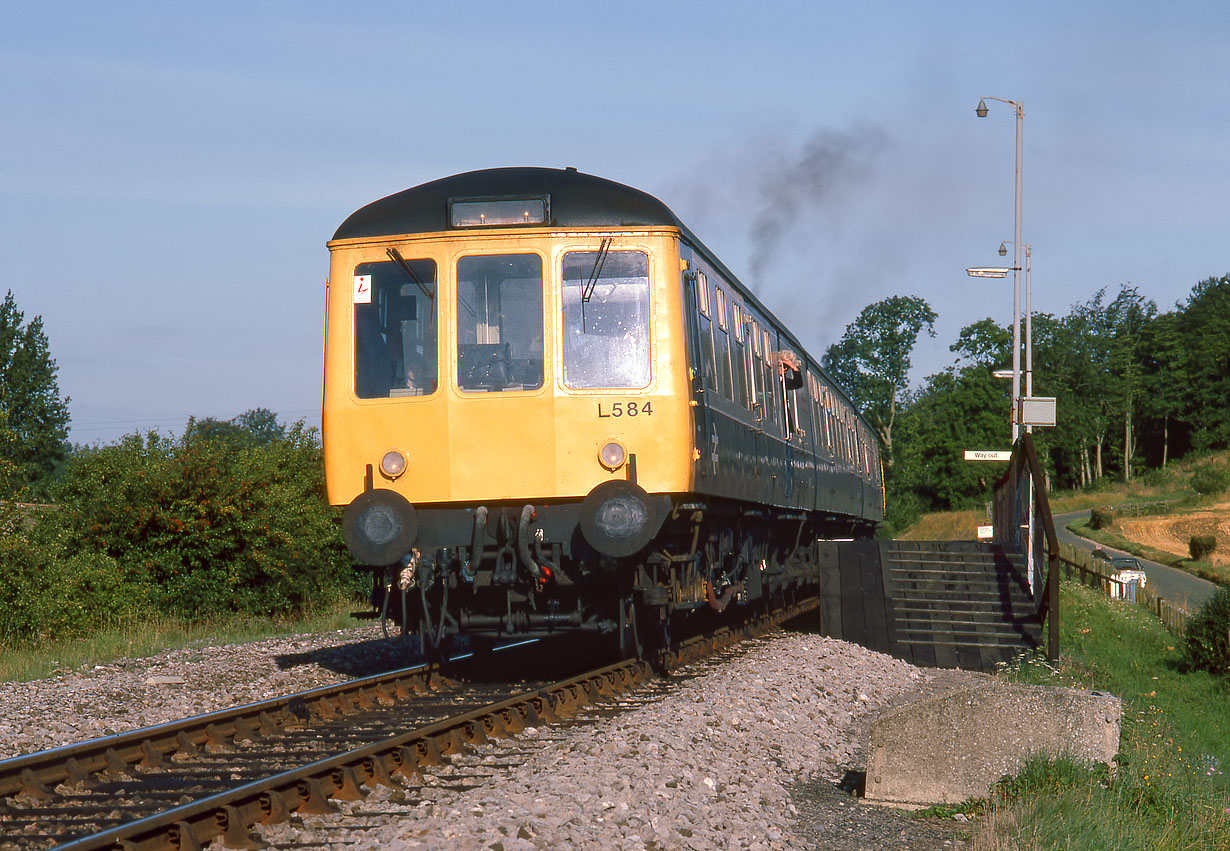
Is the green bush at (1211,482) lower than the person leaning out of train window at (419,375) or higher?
lower

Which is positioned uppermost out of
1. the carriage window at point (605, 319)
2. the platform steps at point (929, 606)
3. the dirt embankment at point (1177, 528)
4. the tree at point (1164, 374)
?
the tree at point (1164, 374)

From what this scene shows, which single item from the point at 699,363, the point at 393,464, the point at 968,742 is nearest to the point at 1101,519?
the point at 699,363

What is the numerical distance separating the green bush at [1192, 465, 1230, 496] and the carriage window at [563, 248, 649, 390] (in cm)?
6735

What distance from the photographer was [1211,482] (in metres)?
70.6

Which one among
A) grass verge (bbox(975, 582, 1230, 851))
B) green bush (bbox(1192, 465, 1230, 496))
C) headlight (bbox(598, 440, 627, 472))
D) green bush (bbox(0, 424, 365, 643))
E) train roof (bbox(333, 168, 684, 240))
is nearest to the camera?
grass verge (bbox(975, 582, 1230, 851))

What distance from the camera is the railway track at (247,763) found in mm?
5531

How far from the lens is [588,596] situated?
32.6 feet

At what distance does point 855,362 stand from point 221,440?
62.5 meters

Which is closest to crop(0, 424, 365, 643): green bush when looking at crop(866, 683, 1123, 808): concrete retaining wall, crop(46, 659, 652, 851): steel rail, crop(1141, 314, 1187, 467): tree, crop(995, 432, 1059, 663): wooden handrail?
Result: crop(995, 432, 1059, 663): wooden handrail

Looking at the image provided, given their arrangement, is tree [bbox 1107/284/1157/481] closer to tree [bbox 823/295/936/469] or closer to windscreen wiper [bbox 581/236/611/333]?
tree [bbox 823/295/936/469]

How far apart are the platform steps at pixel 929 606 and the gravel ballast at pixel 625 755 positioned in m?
1.38

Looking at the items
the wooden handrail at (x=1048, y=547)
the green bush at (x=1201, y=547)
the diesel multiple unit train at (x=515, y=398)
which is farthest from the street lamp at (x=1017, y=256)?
the green bush at (x=1201, y=547)

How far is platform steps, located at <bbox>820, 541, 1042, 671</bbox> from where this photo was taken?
48.0 feet

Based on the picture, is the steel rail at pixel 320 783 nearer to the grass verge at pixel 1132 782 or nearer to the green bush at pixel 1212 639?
the grass verge at pixel 1132 782
